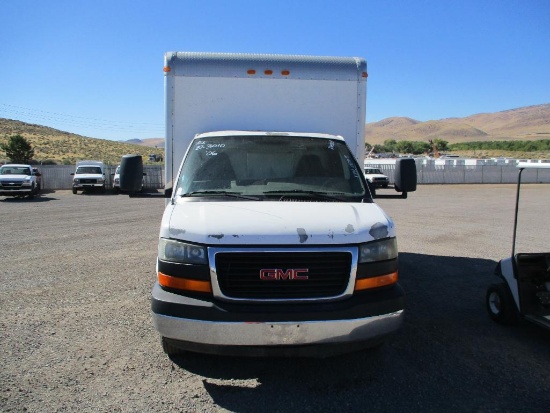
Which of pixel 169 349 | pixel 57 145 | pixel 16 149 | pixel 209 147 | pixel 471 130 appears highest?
pixel 471 130

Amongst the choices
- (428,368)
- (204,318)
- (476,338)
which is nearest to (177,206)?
(204,318)

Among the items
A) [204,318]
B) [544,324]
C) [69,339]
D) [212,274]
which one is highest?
[212,274]

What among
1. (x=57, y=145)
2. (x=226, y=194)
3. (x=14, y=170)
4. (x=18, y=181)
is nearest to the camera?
(x=226, y=194)

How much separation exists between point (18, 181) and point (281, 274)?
74.1 ft

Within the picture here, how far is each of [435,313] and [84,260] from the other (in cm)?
589

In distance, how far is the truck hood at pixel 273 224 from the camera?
10.8 feet

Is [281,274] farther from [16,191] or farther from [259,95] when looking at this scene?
[16,191]

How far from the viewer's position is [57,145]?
66625mm

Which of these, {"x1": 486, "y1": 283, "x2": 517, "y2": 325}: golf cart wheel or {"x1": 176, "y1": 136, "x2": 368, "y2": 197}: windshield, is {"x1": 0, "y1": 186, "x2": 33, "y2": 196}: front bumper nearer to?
{"x1": 176, "y1": 136, "x2": 368, "y2": 197}: windshield

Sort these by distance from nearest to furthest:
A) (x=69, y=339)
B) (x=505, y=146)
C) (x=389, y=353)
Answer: (x=389, y=353) → (x=69, y=339) → (x=505, y=146)

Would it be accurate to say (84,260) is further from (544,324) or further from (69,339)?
(544,324)

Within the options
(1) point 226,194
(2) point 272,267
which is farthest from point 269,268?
(1) point 226,194

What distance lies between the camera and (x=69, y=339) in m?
4.54

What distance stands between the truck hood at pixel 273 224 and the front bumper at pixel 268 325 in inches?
17.8
